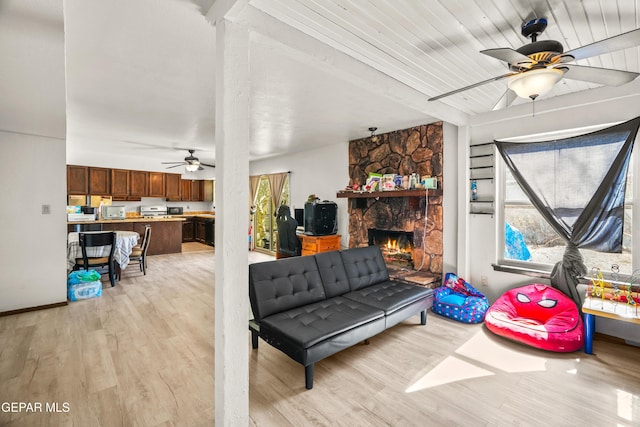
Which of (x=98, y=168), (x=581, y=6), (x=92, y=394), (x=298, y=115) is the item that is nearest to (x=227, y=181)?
(x=92, y=394)

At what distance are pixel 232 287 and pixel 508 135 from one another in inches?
148

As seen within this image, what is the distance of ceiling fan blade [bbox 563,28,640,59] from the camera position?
150cm

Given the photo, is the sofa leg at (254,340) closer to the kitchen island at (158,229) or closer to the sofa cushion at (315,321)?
the sofa cushion at (315,321)

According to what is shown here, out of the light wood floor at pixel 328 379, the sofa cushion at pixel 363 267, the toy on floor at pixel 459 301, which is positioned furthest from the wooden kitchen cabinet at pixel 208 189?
the toy on floor at pixel 459 301

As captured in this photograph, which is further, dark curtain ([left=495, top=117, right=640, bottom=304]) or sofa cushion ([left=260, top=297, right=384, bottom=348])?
dark curtain ([left=495, top=117, right=640, bottom=304])

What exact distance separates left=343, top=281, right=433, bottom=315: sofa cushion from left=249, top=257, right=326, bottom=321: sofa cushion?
0.43 metres

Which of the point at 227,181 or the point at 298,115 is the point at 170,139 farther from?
the point at 227,181

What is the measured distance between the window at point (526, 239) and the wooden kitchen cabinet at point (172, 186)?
845 cm

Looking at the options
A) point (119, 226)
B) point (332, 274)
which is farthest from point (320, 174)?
point (119, 226)

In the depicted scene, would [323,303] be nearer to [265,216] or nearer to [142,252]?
[142,252]

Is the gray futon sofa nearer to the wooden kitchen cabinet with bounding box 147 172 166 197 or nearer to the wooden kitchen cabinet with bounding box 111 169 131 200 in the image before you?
the wooden kitchen cabinet with bounding box 111 169 131 200

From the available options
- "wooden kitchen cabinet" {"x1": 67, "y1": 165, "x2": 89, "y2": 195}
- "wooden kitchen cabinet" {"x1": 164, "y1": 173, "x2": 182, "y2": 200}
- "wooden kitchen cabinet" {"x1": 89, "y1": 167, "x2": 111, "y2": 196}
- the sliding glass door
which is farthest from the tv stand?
"wooden kitchen cabinet" {"x1": 67, "y1": 165, "x2": 89, "y2": 195}

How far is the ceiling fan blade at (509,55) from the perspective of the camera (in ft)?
5.41

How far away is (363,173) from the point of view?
5305 millimetres
